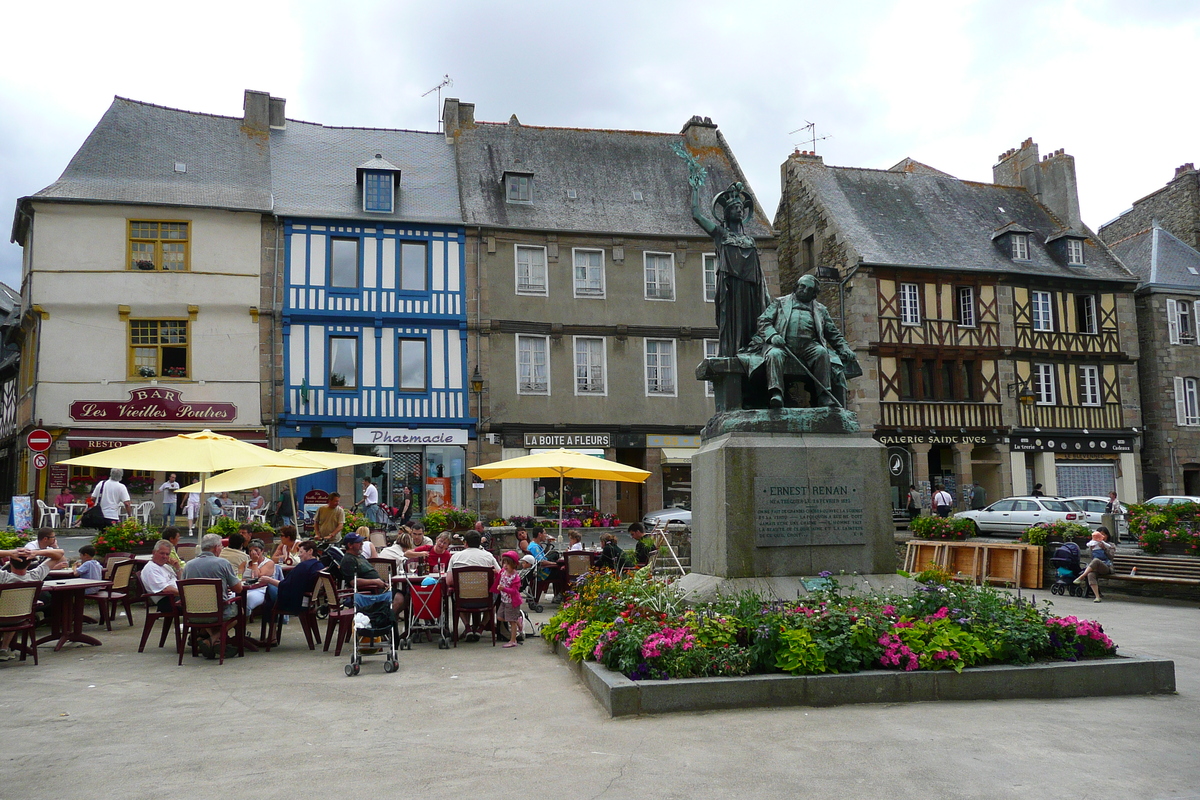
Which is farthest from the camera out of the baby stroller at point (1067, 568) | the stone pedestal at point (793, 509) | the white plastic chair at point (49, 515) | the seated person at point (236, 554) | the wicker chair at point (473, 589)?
the white plastic chair at point (49, 515)

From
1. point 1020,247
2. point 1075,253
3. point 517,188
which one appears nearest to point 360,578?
point 517,188

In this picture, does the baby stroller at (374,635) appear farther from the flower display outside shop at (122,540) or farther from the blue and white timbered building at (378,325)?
the blue and white timbered building at (378,325)

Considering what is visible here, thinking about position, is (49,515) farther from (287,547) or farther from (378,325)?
(287,547)

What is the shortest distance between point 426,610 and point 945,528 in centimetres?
1025

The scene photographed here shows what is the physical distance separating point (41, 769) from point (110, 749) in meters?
0.42

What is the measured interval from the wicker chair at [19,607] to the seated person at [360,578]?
260cm

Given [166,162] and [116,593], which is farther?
[166,162]

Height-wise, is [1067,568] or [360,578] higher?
[360,578]

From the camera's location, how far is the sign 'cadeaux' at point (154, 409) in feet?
74.3

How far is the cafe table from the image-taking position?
9070 millimetres

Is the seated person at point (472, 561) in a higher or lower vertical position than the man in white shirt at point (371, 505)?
lower

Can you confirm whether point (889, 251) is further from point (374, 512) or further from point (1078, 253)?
point (374, 512)

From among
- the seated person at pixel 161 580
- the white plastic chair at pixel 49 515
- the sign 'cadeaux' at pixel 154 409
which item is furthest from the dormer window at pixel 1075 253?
the seated person at pixel 161 580

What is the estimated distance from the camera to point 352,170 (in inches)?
1035
